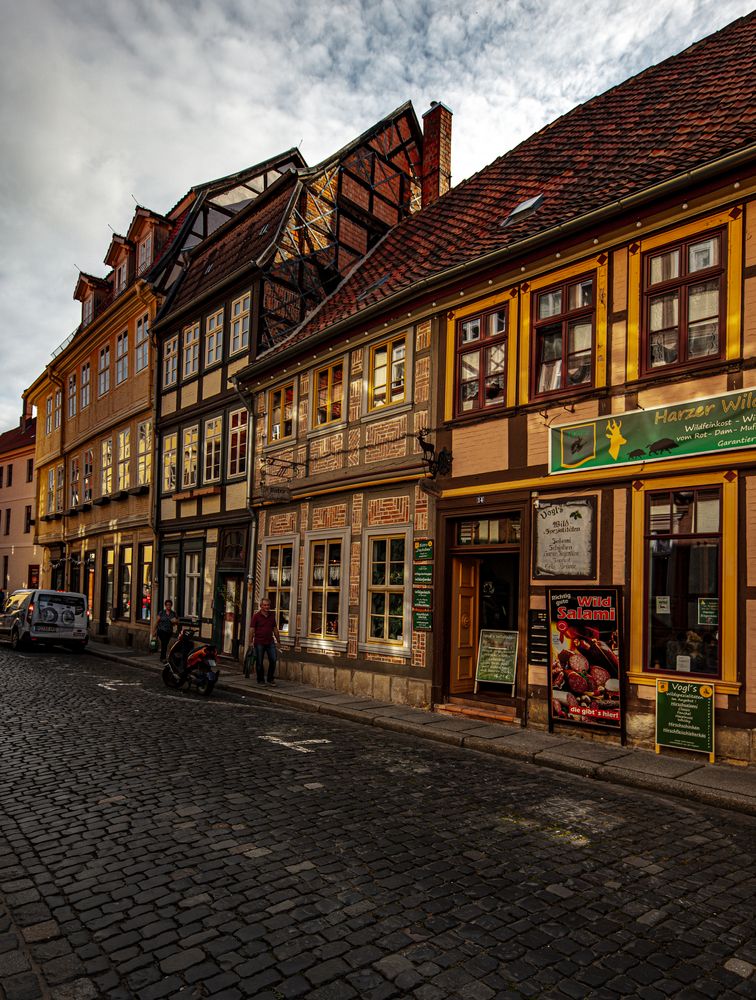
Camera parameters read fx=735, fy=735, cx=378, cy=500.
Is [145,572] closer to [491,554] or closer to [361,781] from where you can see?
[491,554]

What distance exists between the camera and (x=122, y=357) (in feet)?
86.9

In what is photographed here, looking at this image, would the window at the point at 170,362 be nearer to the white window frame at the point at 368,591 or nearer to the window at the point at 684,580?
the white window frame at the point at 368,591

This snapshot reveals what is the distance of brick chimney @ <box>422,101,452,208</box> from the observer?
1905 centimetres

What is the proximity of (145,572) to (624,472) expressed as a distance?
18.2 metres

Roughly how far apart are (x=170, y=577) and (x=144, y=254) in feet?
40.2

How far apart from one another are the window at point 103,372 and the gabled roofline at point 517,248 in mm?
12955

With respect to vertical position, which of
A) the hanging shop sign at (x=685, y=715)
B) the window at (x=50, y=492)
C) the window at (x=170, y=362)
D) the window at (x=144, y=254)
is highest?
the window at (x=144, y=254)

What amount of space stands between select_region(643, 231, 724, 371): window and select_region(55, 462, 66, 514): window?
2869 centimetres

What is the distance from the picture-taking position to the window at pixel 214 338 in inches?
789

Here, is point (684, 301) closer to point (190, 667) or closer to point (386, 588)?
point (386, 588)

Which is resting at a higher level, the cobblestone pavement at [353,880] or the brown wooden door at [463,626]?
the brown wooden door at [463,626]

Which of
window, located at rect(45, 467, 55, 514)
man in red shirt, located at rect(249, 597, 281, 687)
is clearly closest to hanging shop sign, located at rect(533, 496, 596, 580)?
man in red shirt, located at rect(249, 597, 281, 687)

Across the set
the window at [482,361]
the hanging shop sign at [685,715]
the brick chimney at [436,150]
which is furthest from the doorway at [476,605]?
the brick chimney at [436,150]

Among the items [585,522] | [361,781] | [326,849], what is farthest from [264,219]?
[326,849]
